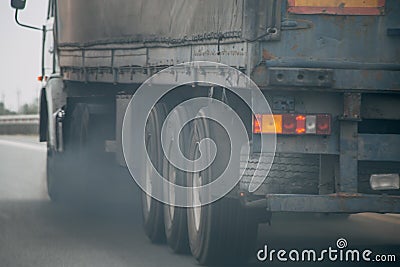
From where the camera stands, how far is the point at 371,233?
13492 mm

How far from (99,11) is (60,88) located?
2167mm

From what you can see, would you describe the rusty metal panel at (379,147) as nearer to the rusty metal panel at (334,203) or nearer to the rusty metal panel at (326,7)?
the rusty metal panel at (334,203)

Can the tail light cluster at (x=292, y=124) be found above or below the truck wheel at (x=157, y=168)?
above

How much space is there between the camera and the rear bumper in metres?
9.96

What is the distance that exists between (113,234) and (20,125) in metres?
33.3

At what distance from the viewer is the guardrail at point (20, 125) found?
44844mm

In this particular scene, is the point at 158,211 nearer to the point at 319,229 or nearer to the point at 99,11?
the point at 319,229

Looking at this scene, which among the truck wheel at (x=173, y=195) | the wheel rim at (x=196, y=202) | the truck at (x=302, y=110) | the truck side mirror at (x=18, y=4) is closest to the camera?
the truck at (x=302, y=110)

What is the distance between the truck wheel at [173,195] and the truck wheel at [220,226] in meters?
0.63

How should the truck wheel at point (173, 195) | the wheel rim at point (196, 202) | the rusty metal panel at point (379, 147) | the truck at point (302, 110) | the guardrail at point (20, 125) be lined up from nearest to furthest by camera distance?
the truck at point (302, 110) < the rusty metal panel at point (379, 147) < the wheel rim at point (196, 202) < the truck wheel at point (173, 195) < the guardrail at point (20, 125)

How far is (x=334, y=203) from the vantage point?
1000 cm

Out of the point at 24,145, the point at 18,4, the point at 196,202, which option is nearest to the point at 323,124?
the point at 196,202

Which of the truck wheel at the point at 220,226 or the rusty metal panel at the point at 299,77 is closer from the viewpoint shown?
the rusty metal panel at the point at 299,77

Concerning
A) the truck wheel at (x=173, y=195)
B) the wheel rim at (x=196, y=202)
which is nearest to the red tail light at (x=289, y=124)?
the wheel rim at (x=196, y=202)
